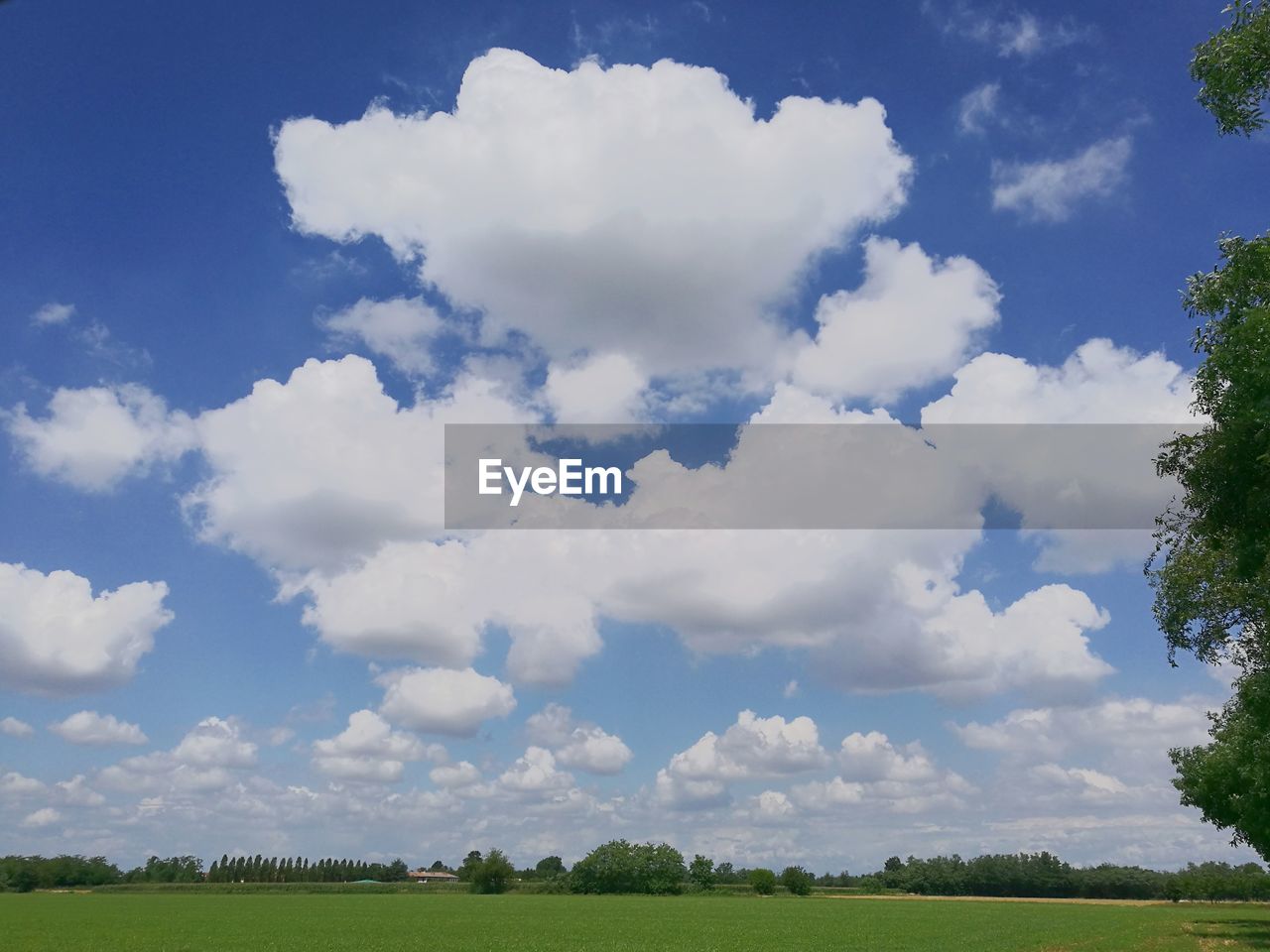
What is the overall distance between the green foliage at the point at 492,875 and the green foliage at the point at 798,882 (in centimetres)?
5102

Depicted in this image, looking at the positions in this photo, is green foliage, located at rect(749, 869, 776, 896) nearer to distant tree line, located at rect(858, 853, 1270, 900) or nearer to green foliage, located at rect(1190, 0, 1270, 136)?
distant tree line, located at rect(858, 853, 1270, 900)

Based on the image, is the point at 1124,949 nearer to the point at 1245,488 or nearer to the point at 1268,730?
the point at 1268,730

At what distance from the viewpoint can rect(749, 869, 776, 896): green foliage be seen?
169625 millimetres

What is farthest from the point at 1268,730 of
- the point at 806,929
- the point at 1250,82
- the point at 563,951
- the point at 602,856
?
the point at 602,856

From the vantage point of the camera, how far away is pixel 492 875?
17950 centimetres

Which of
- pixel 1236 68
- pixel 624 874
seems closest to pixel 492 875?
pixel 624 874

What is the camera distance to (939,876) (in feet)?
609

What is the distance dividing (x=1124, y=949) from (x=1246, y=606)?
24022 millimetres

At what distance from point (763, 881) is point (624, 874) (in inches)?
962

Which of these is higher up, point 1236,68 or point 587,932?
point 1236,68

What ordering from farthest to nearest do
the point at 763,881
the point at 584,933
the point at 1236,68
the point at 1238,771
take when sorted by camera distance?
the point at 763,881 → the point at 584,933 → the point at 1238,771 → the point at 1236,68

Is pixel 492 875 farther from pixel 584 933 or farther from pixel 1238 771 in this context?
pixel 1238 771

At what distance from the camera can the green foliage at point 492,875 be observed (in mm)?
179375

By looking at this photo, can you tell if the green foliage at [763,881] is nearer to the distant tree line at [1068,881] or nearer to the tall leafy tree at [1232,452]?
the distant tree line at [1068,881]
